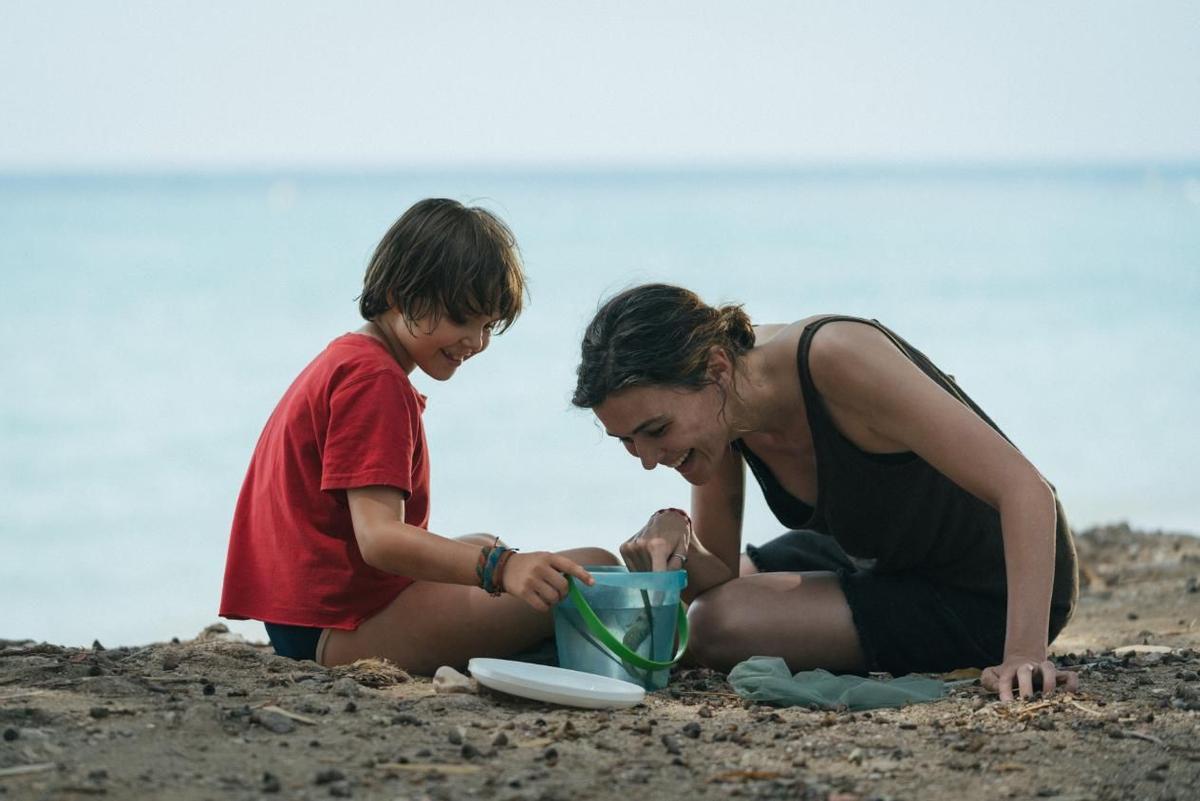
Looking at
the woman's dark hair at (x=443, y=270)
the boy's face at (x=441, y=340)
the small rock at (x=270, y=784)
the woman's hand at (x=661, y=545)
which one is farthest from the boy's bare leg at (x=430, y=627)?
the small rock at (x=270, y=784)

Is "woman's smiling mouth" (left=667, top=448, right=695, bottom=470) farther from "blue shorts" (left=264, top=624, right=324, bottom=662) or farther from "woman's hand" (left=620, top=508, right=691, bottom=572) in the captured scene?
"blue shorts" (left=264, top=624, right=324, bottom=662)

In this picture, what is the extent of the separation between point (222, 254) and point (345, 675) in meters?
28.0

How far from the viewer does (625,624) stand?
3.35 m

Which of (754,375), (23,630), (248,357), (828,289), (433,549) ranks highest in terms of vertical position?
(828,289)

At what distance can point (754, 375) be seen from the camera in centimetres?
350

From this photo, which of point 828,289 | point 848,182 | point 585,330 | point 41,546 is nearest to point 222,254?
point 828,289

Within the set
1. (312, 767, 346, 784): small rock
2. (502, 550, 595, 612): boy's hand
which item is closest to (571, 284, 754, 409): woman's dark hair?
(502, 550, 595, 612): boy's hand

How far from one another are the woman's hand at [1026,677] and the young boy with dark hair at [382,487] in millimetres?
1065

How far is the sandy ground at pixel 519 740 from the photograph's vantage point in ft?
7.94

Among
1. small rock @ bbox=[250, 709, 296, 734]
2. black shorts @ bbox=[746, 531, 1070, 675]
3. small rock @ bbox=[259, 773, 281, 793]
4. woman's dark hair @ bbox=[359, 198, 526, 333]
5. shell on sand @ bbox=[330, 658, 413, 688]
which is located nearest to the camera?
small rock @ bbox=[259, 773, 281, 793]

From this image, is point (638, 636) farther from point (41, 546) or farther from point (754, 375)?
point (41, 546)

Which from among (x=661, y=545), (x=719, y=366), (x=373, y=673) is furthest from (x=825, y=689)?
(x=373, y=673)

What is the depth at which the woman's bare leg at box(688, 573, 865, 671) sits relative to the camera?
12.3 feet

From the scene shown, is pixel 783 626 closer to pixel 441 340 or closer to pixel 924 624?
pixel 924 624
